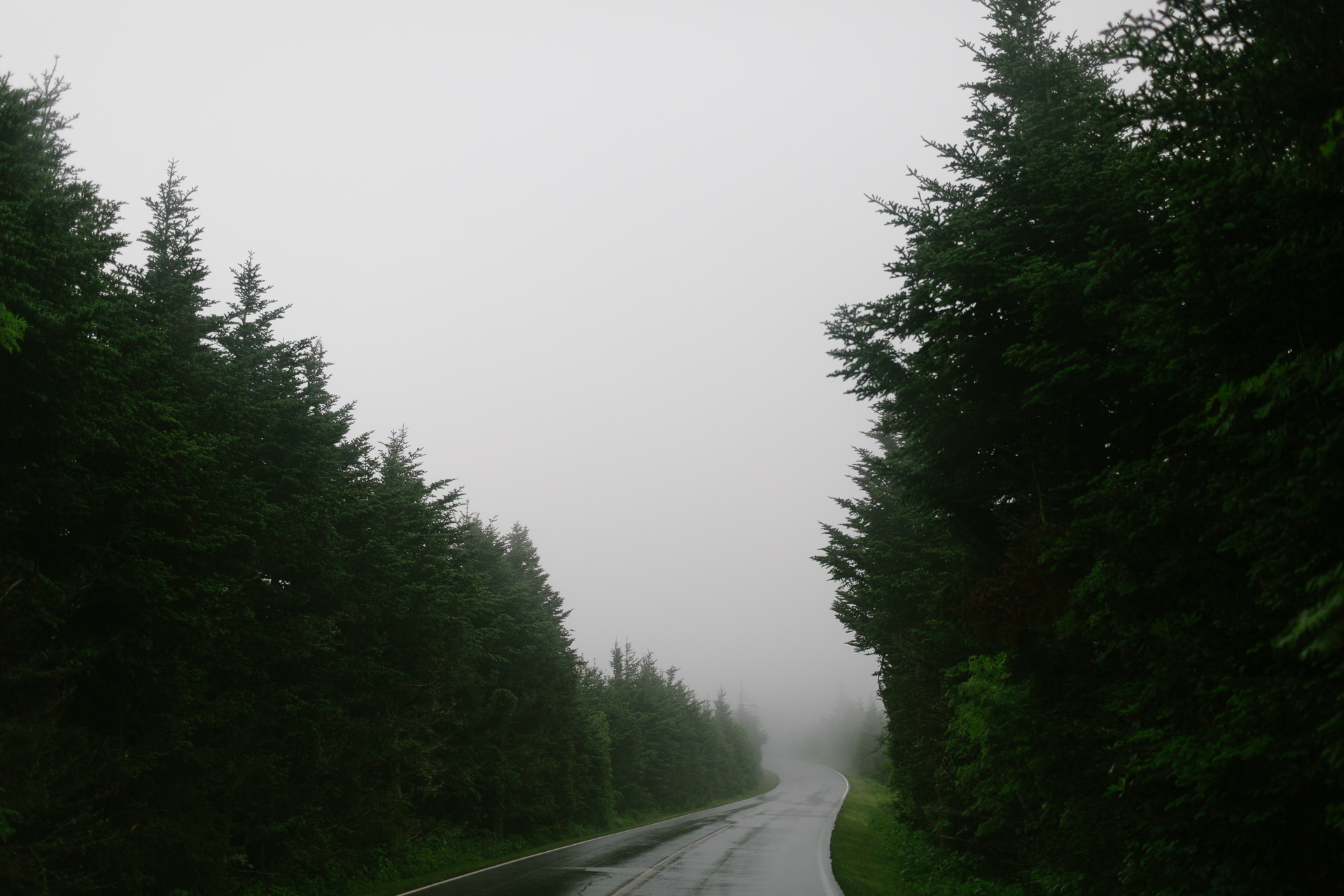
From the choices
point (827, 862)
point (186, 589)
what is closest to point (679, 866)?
point (827, 862)

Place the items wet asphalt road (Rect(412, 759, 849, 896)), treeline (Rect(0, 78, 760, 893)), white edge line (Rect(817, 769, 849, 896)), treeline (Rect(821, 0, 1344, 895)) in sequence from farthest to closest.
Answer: white edge line (Rect(817, 769, 849, 896))
wet asphalt road (Rect(412, 759, 849, 896))
treeline (Rect(0, 78, 760, 893))
treeline (Rect(821, 0, 1344, 895))

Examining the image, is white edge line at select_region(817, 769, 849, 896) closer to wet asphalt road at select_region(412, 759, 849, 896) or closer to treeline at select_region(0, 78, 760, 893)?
wet asphalt road at select_region(412, 759, 849, 896)

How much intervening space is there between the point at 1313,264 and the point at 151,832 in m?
14.6

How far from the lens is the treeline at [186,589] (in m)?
9.41

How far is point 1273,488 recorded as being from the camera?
16.5 feet

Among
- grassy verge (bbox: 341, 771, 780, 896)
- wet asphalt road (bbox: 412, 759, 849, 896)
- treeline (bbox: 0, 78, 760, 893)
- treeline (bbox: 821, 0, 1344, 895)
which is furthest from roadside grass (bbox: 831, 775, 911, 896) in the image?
treeline (bbox: 0, 78, 760, 893)

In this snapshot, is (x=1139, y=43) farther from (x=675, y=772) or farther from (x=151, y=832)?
(x=675, y=772)

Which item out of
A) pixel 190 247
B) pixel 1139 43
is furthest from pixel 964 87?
pixel 190 247

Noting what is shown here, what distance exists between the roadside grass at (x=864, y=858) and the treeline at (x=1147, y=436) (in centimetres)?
496

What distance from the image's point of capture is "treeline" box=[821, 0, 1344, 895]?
202 inches

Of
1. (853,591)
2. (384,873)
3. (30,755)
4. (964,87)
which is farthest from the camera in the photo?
(853,591)

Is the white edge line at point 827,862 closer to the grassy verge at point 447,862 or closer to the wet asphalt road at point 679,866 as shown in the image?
the wet asphalt road at point 679,866

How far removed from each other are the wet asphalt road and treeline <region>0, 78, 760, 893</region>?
12.6 feet

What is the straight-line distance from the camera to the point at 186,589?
11531 mm
